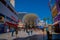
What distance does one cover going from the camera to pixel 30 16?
14450 centimetres

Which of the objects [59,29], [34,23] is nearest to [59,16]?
[59,29]

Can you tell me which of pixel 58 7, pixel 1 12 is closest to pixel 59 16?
pixel 58 7

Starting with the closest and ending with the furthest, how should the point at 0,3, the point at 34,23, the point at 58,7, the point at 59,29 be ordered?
the point at 0,3 < the point at 58,7 < the point at 59,29 < the point at 34,23

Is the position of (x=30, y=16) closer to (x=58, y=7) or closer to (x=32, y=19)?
(x=32, y=19)

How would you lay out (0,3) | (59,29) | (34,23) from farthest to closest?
(34,23), (59,29), (0,3)

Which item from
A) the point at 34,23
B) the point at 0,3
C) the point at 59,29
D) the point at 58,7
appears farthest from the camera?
the point at 34,23

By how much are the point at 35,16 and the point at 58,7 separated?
96.4 m

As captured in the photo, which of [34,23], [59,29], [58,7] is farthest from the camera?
[34,23]

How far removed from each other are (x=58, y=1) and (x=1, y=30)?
19.7 m

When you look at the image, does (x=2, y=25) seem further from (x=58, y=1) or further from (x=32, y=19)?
(x=32, y=19)

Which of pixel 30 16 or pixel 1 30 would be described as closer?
pixel 1 30

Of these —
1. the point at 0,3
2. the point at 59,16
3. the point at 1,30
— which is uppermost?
the point at 0,3

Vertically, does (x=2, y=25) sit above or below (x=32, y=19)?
below

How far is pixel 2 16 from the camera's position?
49.7 metres
